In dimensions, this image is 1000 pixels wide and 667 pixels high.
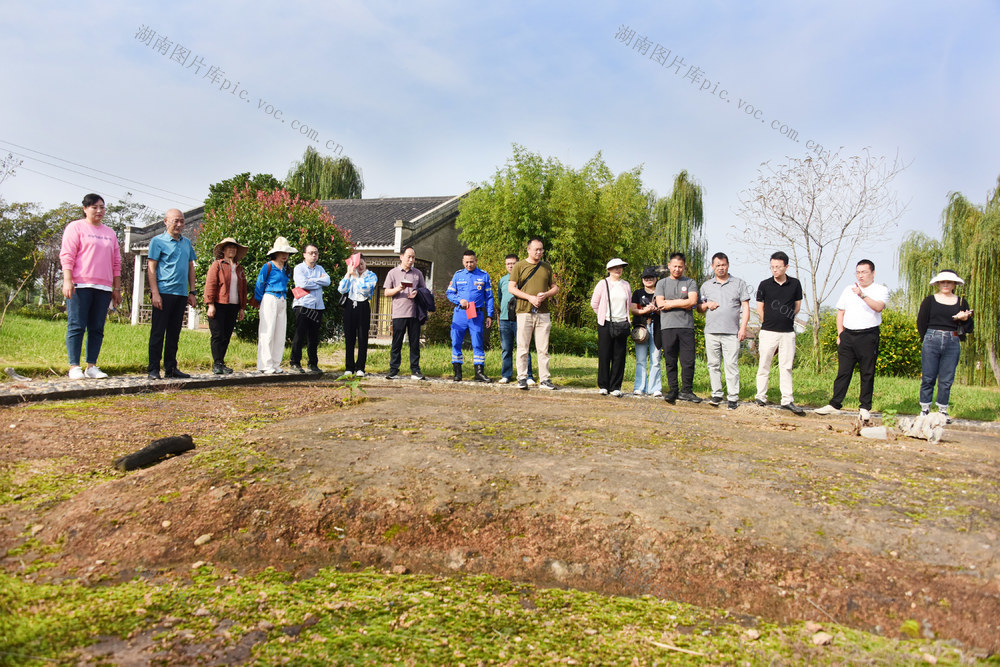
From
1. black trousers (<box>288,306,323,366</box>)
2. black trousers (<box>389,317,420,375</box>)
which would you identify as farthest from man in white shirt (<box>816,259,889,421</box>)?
black trousers (<box>288,306,323,366</box>)

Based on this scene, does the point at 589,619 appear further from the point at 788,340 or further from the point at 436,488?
the point at 788,340

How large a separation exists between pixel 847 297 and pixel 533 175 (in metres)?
15.3

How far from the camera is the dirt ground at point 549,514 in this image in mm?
2301

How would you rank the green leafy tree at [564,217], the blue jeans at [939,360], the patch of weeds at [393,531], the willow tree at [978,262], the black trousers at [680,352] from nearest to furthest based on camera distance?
the patch of weeds at [393,531] → the blue jeans at [939,360] → the black trousers at [680,352] → the willow tree at [978,262] → the green leafy tree at [564,217]

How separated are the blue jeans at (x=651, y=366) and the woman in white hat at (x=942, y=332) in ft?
9.60

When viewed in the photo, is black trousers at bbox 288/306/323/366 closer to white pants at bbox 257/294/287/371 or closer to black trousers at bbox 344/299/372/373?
white pants at bbox 257/294/287/371

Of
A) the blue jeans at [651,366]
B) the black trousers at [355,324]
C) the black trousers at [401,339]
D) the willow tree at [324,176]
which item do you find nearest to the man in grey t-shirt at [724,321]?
the blue jeans at [651,366]

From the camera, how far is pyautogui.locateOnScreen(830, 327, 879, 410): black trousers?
7004mm

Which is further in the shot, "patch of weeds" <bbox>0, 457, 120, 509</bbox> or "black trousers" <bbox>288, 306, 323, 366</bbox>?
"black trousers" <bbox>288, 306, 323, 366</bbox>

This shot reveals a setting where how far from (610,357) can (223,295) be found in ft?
16.0

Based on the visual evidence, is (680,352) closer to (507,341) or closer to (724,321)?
(724,321)

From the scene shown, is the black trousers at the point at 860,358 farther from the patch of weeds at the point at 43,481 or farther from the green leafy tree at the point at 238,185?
the green leafy tree at the point at 238,185

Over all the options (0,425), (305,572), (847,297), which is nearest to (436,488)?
(305,572)

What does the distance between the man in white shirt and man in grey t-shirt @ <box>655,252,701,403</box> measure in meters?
1.50
